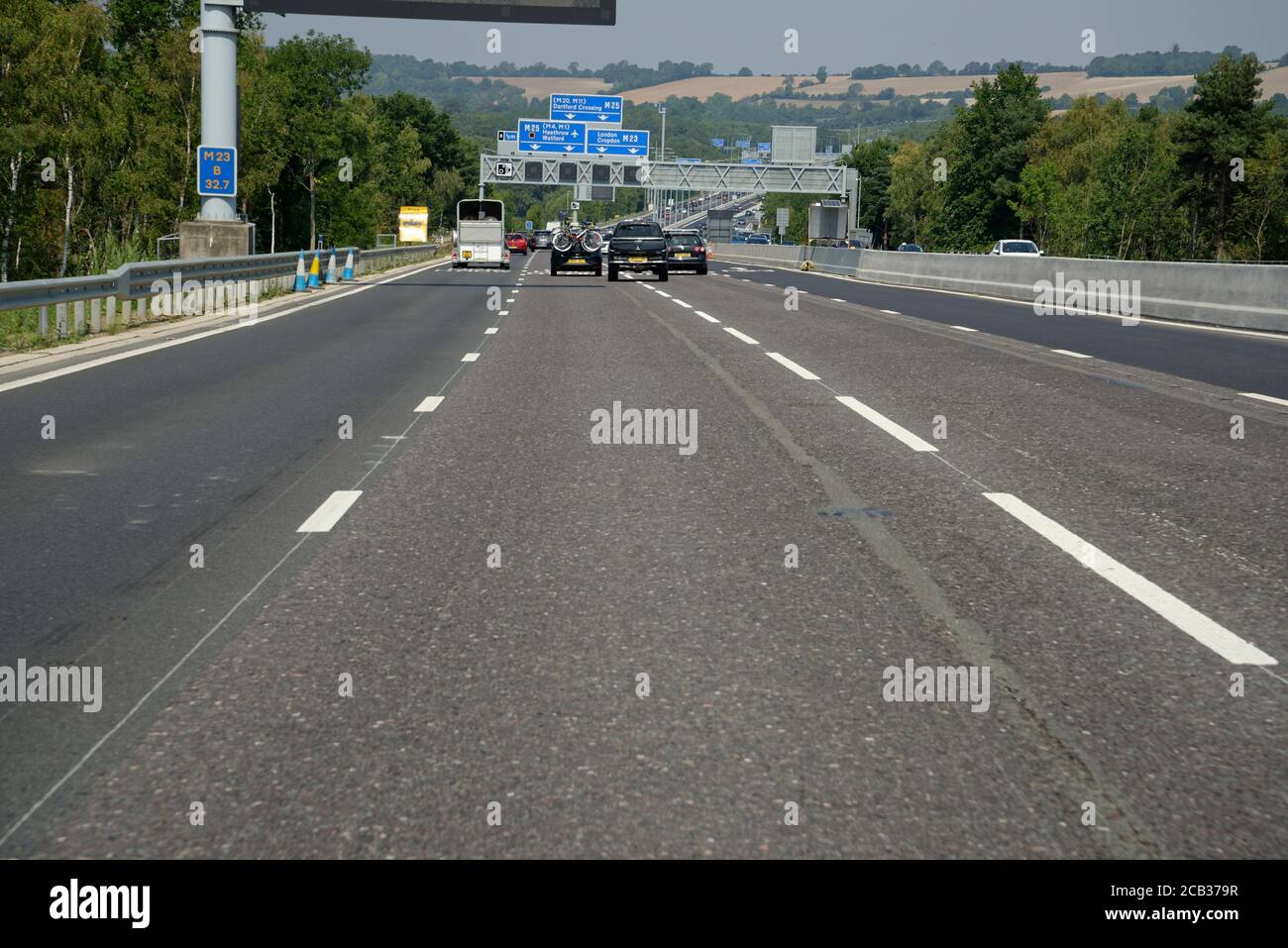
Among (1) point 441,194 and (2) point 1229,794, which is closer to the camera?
(2) point 1229,794

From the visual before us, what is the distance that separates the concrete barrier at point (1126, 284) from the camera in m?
23.6

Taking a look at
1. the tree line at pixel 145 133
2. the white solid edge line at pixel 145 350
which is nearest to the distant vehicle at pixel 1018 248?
the tree line at pixel 145 133

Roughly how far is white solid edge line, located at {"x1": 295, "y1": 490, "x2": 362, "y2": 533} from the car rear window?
36.8 meters

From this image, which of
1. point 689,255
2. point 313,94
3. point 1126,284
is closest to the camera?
point 1126,284

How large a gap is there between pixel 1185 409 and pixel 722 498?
19.4 ft

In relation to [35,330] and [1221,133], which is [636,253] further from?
[1221,133]

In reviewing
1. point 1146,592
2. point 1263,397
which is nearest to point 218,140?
point 1263,397

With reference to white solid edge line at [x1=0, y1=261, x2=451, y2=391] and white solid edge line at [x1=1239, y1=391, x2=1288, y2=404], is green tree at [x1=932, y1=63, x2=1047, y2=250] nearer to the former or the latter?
white solid edge line at [x1=0, y1=261, x2=451, y2=391]

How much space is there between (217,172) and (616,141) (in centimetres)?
6749

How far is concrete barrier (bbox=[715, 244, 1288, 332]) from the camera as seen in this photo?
77.6ft

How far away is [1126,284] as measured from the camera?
2877cm
